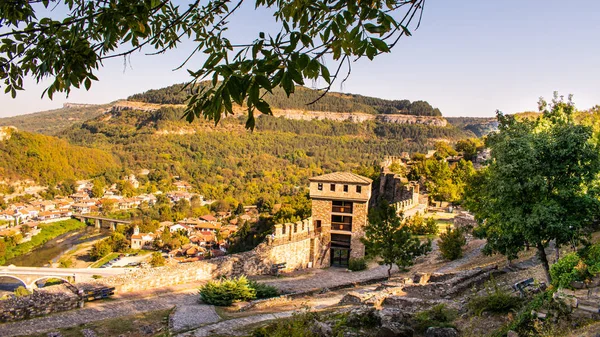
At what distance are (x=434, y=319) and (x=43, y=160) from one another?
96978mm

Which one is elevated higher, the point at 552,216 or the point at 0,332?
the point at 552,216

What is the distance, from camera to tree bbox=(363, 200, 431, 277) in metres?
11.9


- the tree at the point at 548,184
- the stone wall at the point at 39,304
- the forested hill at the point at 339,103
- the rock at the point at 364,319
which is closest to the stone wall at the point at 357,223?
the tree at the point at 548,184

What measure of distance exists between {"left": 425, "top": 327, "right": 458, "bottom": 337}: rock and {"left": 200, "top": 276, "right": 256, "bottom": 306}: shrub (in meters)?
5.34

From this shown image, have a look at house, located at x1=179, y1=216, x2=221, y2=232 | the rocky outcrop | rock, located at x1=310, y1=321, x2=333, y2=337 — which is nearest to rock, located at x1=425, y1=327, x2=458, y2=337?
rock, located at x1=310, y1=321, x2=333, y2=337

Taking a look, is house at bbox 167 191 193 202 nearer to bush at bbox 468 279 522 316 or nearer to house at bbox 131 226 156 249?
house at bbox 131 226 156 249

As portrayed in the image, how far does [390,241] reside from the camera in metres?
12.2

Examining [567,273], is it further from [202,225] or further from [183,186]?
[183,186]

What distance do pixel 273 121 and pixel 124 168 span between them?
42.7 metres

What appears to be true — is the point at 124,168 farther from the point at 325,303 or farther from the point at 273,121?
the point at 325,303

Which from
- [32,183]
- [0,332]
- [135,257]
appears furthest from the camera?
[32,183]

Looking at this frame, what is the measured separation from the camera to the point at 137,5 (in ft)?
7.71

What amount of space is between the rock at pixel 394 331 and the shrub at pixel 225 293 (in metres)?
5.22

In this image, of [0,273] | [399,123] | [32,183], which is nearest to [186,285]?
[0,273]
